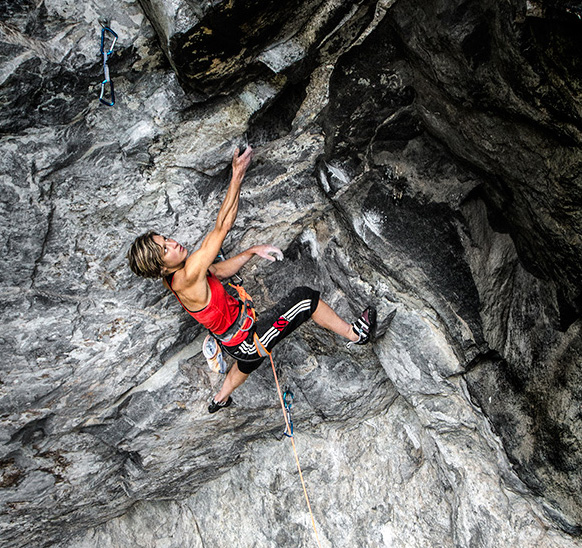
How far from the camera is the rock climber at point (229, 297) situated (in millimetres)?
3436

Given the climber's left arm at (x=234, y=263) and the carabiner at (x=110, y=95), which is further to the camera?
the climber's left arm at (x=234, y=263)

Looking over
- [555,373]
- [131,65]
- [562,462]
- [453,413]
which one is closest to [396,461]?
[453,413]

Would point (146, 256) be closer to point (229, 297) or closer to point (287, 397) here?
point (229, 297)

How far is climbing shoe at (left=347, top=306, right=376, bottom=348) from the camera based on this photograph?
425 cm

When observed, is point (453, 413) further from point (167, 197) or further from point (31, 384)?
point (31, 384)

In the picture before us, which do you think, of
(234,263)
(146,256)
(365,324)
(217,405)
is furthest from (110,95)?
(217,405)

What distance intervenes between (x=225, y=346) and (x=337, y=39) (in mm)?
2425

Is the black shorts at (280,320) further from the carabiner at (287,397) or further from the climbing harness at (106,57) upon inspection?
the climbing harness at (106,57)

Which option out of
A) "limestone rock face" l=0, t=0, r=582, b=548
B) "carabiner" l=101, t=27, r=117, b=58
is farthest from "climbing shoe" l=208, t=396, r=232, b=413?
"carabiner" l=101, t=27, r=117, b=58

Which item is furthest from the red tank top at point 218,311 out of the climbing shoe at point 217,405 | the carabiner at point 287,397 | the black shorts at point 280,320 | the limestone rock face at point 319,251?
the carabiner at point 287,397

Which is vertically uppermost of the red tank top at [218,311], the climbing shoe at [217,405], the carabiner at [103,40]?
the carabiner at [103,40]

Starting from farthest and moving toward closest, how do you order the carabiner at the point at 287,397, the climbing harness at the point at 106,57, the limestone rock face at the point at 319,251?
the carabiner at the point at 287,397
the climbing harness at the point at 106,57
the limestone rock face at the point at 319,251

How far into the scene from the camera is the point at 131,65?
3.21 metres

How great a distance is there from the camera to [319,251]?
14.5ft
